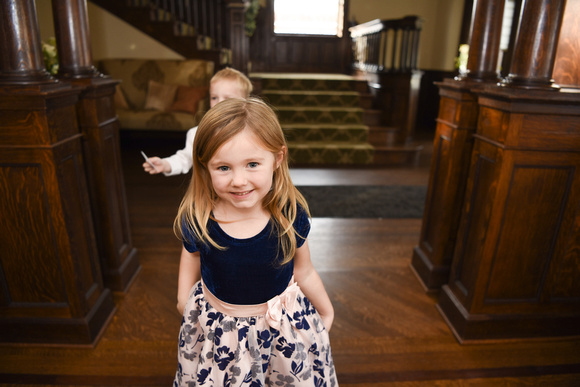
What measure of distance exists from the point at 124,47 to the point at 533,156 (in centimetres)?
555

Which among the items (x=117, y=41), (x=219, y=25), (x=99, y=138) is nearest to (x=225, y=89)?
(x=99, y=138)

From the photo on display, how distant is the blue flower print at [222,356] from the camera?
1069 mm

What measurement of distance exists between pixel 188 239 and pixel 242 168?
27 centimetres

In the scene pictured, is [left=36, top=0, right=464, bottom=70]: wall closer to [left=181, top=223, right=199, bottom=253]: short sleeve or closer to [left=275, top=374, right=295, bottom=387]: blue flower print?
[left=181, top=223, right=199, bottom=253]: short sleeve

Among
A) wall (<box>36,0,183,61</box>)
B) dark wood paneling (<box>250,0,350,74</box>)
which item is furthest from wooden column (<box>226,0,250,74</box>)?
Answer: dark wood paneling (<box>250,0,350,74</box>)

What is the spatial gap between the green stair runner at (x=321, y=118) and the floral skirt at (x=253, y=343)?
12.6ft

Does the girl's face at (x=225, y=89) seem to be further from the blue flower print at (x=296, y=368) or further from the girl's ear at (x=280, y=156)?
the blue flower print at (x=296, y=368)

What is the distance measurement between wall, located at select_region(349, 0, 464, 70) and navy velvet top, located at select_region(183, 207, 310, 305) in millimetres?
7329

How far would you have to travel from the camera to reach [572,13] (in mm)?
1845

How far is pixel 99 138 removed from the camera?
1.93m

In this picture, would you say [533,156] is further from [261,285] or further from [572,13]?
[261,285]

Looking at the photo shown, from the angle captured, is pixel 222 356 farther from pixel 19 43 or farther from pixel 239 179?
pixel 19 43

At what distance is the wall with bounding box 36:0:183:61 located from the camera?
Answer: 5.58 meters

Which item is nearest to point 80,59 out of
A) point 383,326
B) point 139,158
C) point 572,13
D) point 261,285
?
point 261,285
